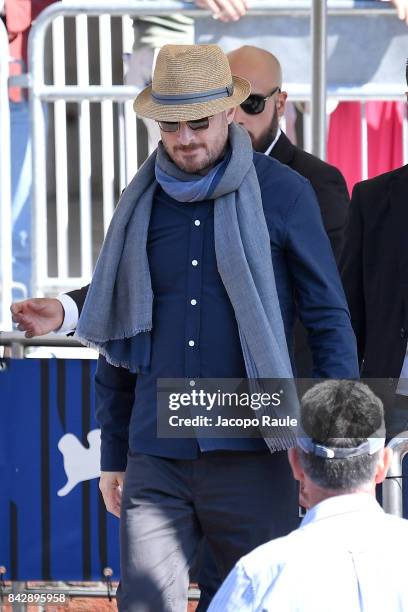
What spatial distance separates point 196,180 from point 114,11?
3.64 m

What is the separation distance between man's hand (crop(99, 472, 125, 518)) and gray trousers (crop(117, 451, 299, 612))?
242 millimetres

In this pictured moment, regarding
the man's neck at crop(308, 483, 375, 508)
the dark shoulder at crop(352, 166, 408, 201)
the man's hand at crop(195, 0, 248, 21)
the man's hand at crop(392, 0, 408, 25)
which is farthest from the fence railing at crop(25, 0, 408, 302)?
the man's neck at crop(308, 483, 375, 508)

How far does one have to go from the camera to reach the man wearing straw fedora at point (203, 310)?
3.89 meters

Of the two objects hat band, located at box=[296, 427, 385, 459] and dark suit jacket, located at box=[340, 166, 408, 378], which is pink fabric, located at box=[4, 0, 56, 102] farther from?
hat band, located at box=[296, 427, 385, 459]

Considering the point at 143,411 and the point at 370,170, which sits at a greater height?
the point at 370,170

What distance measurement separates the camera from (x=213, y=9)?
732 cm

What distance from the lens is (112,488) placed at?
14.0ft

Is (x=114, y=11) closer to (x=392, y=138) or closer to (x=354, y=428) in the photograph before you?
(x=392, y=138)

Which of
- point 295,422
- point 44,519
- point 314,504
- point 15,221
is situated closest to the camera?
point 314,504

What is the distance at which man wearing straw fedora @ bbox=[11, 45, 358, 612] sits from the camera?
153 inches

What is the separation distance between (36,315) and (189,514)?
0.73 m

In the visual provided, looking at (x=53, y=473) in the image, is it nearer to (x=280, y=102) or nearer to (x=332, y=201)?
(x=332, y=201)

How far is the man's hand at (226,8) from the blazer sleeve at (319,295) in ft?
11.7

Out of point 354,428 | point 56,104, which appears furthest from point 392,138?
point 354,428
